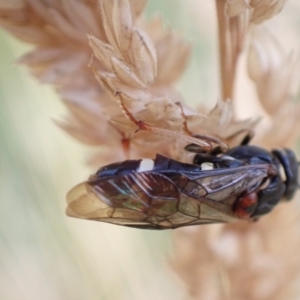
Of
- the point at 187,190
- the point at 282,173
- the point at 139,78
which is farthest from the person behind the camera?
the point at 282,173

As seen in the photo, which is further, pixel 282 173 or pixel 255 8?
pixel 282 173

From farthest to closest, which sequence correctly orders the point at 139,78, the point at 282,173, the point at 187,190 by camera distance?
1. the point at 282,173
2. the point at 187,190
3. the point at 139,78

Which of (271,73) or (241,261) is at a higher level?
(271,73)

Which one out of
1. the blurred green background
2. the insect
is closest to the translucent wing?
the insect

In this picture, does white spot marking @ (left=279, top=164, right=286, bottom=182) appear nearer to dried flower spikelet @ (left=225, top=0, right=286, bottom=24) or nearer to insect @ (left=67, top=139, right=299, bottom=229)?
insect @ (left=67, top=139, right=299, bottom=229)

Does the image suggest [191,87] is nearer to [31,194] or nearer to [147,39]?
[31,194]

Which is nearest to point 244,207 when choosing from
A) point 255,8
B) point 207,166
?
point 207,166

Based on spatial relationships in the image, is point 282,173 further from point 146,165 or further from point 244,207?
point 146,165
